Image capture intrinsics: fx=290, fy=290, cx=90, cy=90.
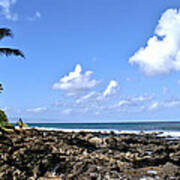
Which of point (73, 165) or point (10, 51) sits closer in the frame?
point (73, 165)

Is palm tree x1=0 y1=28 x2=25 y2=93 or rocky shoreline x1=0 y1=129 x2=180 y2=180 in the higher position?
palm tree x1=0 y1=28 x2=25 y2=93

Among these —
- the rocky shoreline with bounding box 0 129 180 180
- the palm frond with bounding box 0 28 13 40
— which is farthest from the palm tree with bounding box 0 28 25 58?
the rocky shoreline with bounding box 0 129 180 180

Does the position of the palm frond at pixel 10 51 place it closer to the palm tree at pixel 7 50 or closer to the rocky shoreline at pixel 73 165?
the palm tree at pixel 7 50

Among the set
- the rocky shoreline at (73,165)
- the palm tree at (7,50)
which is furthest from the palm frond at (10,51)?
the rocky shoreline at (73,165)

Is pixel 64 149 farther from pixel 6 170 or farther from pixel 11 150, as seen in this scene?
pixel 6 170

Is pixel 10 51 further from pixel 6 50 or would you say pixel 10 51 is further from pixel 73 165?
pixel 73 165

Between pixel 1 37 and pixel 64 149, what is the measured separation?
9.46m

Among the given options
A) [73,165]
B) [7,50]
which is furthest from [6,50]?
[73,165]

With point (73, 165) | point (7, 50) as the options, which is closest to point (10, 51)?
point (7, 50)

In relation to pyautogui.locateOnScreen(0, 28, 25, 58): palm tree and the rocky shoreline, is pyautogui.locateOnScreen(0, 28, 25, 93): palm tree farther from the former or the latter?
the rocky shoreline

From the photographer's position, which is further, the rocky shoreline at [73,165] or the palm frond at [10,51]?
the palm frond at [10,51]

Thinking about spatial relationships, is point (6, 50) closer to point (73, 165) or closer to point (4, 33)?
point (4, 33)

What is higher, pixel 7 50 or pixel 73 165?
pixel 7 50

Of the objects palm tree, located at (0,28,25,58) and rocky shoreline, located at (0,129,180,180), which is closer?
rocky shoreline, located at (0,129,180,180)
